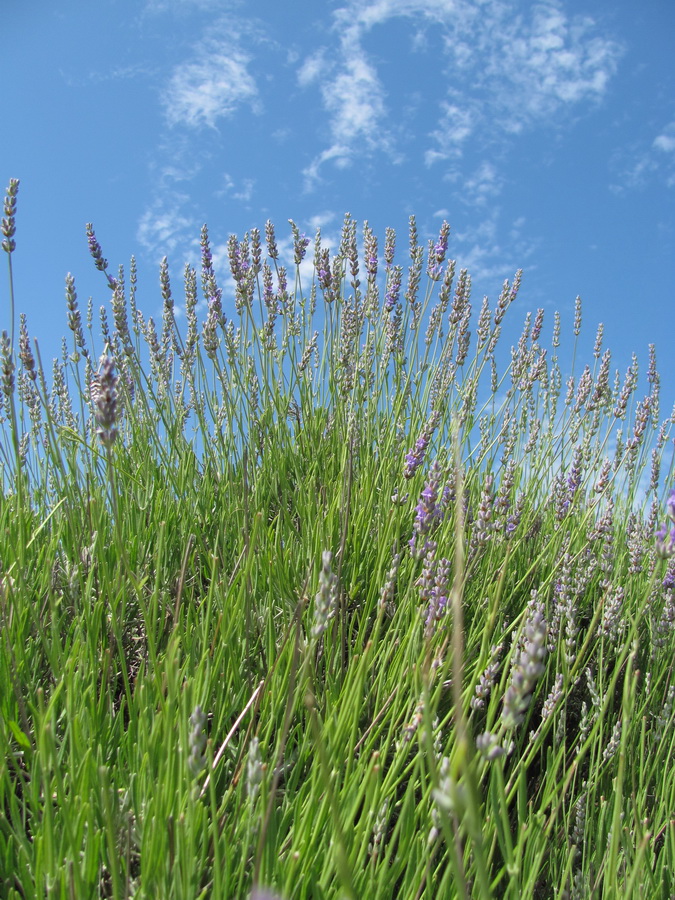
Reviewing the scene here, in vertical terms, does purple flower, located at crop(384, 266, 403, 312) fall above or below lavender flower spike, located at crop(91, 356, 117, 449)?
above

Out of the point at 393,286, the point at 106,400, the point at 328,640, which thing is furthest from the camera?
the point at 393,286

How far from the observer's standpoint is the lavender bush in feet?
3.58

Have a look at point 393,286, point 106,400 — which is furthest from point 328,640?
point 393,286

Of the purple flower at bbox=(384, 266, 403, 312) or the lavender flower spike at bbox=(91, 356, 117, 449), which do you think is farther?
the purple flower at bbox=(384, 266, 403, 312)

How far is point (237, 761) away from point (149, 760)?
0.28 meters

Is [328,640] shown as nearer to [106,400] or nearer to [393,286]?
[106,400]

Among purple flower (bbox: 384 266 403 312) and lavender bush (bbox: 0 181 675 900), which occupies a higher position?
purple flower (bbox: 384 266 403 312)

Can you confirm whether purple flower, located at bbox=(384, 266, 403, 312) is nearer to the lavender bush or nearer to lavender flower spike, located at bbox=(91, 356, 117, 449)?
the lavender bush

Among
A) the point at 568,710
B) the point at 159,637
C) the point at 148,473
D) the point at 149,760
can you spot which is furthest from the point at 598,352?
the point at 149,760

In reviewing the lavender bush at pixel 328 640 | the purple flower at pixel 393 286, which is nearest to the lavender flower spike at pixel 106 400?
the lavender bush at pixel 328 640

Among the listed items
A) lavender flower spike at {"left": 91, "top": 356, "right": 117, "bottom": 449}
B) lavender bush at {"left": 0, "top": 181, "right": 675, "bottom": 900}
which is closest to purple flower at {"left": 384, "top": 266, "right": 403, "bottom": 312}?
lavender bush at {"left": 0, "top": 181, "right": 675, "bottom": 900}

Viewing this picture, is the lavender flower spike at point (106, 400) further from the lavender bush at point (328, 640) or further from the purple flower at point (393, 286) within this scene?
the purple flower at point (393, 286)

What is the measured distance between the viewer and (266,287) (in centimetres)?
331

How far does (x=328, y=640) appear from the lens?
1.80 meters
